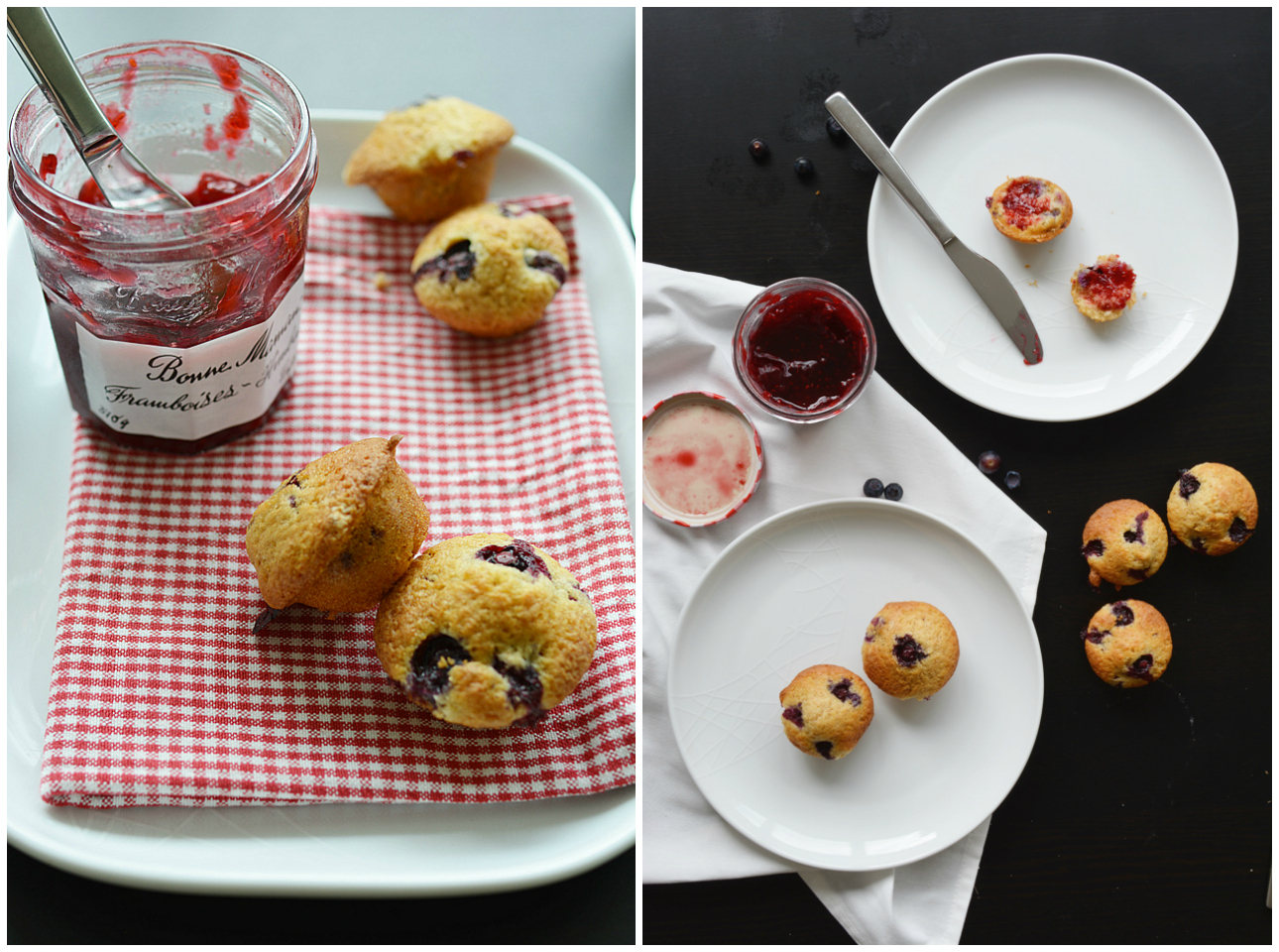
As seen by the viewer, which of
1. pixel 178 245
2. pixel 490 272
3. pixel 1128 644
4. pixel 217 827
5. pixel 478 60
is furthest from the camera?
pixel 478 60

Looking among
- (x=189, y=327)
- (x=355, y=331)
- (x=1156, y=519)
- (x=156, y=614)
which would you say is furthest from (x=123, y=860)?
(x=1156, y=519)

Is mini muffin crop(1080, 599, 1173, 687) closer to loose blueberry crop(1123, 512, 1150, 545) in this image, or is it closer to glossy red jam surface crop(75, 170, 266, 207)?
loose blueberry crop(1123, 512, 1150, 545)

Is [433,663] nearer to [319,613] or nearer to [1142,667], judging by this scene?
[319,613]

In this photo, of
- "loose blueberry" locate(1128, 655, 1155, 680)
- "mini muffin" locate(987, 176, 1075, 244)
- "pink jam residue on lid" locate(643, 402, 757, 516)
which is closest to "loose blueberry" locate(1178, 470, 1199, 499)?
"loose blueberry" locate(1128, 655, 1155, 680)

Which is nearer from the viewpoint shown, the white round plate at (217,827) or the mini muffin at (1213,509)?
the white round plate at (217,827)

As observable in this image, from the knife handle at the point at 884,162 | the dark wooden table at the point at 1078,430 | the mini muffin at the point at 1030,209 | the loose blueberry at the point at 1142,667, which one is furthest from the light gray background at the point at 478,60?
the loose blueberry at the point at 1142,667

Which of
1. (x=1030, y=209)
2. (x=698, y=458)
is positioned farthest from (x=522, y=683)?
(x=1030, y=209)

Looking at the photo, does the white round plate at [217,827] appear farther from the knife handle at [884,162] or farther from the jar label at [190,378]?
the knife handle at [884,162]
